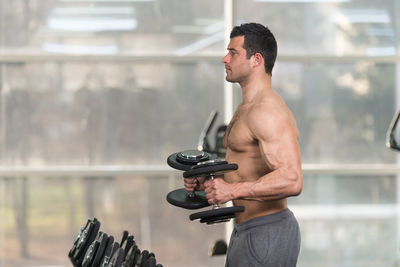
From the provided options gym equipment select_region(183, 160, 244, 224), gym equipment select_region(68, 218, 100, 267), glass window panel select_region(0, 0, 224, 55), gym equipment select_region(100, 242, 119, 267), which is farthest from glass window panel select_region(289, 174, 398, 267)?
gym equipment select_region(183, 160, 244, 224)

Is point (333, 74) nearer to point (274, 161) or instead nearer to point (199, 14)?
point (199, 14)

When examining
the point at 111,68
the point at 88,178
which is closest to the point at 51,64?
the point at 111,68

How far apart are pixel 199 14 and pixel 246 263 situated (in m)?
3.46

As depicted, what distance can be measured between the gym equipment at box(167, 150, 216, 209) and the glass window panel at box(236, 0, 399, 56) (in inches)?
127

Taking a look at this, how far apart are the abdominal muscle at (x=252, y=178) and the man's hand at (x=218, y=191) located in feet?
0.49

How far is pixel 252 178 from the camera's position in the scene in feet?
7.34

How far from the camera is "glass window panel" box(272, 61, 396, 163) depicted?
5387 mm

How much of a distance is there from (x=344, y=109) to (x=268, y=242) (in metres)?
3.43

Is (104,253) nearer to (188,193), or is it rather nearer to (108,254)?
(108,254)

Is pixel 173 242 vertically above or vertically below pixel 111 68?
below

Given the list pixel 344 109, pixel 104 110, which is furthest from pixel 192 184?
pixel 344 109

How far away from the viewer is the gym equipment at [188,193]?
7.34 feet

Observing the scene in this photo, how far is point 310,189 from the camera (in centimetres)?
541

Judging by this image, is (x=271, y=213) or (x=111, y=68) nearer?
(x=271, y=213)
